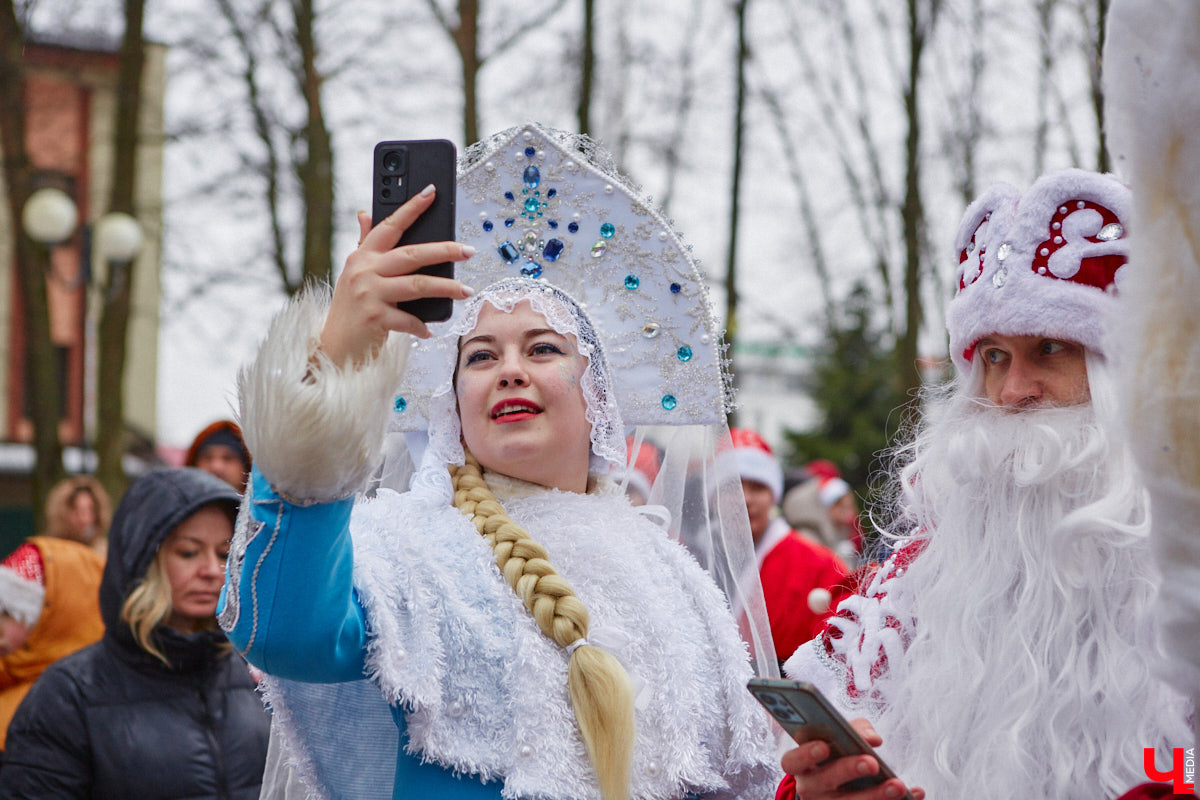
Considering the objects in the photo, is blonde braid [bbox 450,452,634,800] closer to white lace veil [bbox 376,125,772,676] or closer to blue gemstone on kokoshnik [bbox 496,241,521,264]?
white lace veil [bbox 376,125,772,676]

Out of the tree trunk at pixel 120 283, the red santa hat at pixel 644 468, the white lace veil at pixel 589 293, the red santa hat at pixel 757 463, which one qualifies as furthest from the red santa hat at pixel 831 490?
the white lace veil at pixel 589 293

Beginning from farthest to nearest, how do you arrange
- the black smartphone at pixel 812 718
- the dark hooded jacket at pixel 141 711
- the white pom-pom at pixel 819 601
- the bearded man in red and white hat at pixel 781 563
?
the bearded man in red and white hat at pixel 781 563
the white pom-pom at pixel 819 601
the dark hooded jacket at pixel 141 711
the black smartphone at pixel 812 718

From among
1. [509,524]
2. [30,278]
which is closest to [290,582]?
[509,524]

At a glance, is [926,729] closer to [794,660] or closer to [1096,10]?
[794,660]

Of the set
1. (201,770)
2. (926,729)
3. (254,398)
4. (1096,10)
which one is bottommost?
(201,770)

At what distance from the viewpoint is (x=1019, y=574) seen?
7.47ft

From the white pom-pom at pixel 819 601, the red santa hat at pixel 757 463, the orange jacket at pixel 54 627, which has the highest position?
the red santa hat at pixel 757 463

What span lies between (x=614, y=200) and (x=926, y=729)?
4.38ft

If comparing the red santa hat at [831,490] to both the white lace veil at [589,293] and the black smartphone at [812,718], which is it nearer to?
the white lace veil at [589,293]

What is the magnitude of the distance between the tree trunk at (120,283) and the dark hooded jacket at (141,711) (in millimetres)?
7159

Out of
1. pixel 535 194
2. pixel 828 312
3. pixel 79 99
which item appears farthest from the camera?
pixel 828 312

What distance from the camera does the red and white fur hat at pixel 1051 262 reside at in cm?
226

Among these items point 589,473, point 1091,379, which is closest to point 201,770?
point 589,473

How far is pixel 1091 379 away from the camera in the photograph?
2.25m
